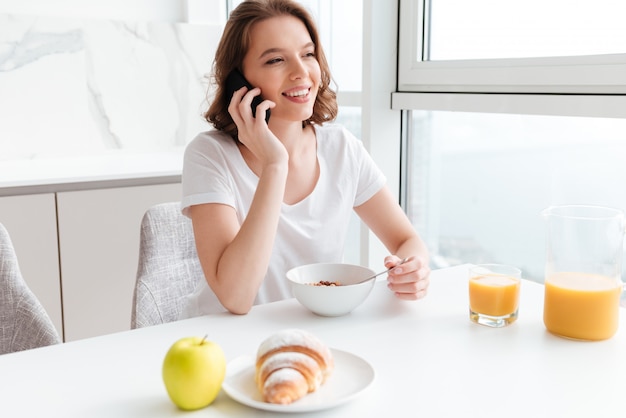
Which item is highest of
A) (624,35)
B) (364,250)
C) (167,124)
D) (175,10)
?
(175,10)

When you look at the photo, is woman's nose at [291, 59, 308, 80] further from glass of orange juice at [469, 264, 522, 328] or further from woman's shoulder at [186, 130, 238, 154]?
glass of orange juice at [469, 264, 522, 328]

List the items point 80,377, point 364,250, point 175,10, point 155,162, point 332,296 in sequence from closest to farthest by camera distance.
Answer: point 80,377
point 332,296
point 364,250
point 155,162
point 175,10

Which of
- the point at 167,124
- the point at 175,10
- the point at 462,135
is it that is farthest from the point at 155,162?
the point at 462,135

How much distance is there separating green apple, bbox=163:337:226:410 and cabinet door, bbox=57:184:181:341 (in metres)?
1.70

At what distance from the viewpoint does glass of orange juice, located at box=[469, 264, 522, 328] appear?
3.70 ft

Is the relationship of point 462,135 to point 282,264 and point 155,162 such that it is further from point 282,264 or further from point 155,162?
point 155,162

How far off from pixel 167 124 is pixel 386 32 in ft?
4.13

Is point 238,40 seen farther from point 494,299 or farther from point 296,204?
point 494,299

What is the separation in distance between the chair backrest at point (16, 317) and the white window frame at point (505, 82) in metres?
1.24

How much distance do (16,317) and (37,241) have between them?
0.96 metres

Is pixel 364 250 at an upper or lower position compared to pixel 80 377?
lower

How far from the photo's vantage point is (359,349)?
1.04 meters

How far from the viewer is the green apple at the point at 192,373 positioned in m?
0.82

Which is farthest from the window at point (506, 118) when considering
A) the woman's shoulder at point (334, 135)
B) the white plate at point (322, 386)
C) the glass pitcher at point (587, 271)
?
the white plate at point (322, 386)
